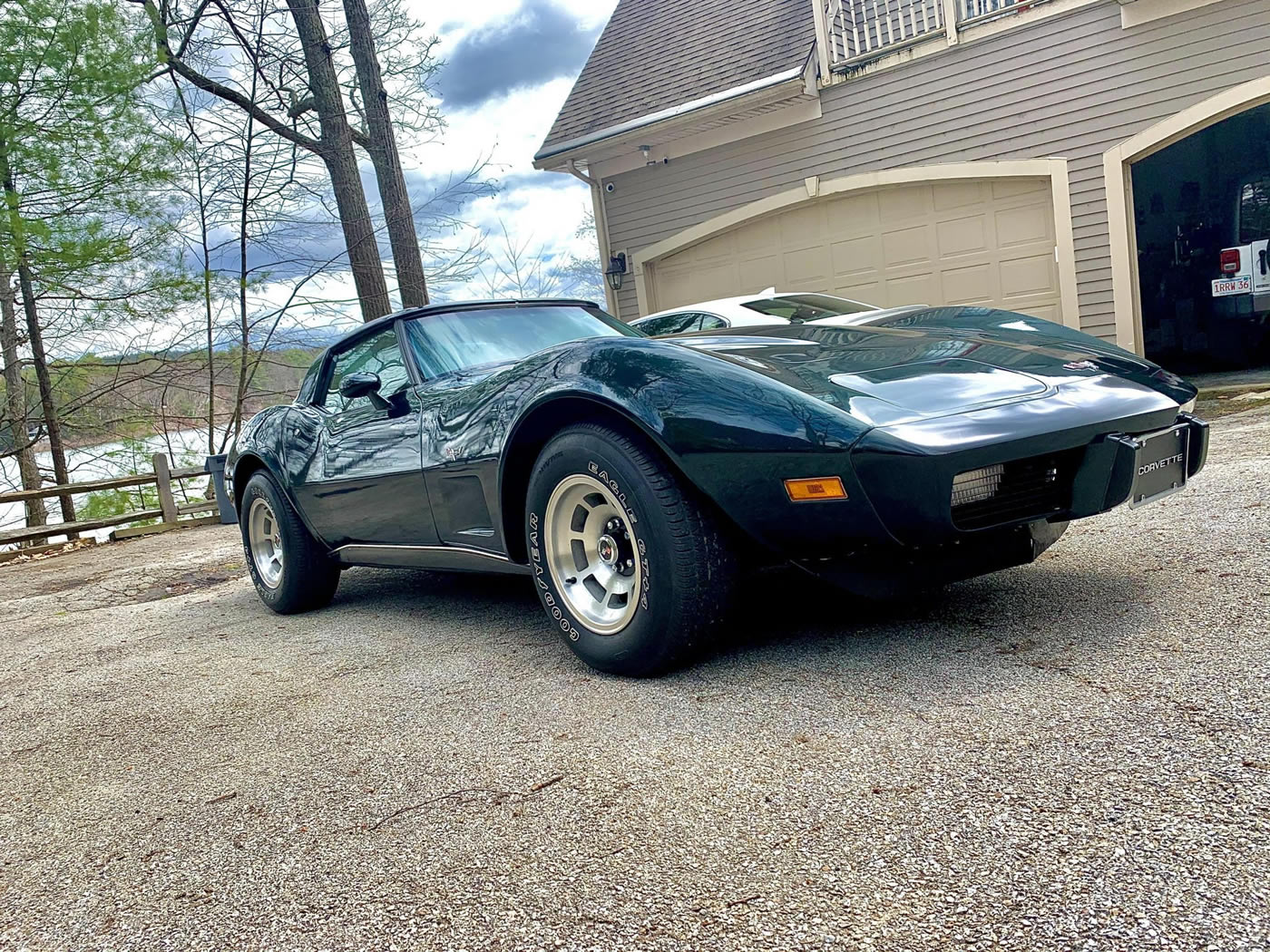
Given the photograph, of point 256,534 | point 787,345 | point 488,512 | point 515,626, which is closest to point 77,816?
point 488,512

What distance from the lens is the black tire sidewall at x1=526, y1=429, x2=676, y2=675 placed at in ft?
8.43

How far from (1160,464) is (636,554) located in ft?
4.55

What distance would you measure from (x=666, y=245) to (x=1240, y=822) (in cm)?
1157

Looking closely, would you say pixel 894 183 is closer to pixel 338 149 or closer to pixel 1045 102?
pixel 1045 102

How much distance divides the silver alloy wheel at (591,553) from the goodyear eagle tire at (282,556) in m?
1.88

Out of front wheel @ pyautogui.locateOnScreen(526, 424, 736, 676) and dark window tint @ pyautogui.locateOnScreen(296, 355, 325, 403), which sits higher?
dark window tint @ pyautogui.locateOnScreen(296, 355, 325, 403)

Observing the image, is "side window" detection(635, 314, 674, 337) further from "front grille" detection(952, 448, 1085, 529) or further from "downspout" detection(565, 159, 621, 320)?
"front grille" detection(952, 448, 1085, 529)

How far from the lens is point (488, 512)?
10.4 ft

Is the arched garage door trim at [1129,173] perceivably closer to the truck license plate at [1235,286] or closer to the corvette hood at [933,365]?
the truck license plate at [1235,286]

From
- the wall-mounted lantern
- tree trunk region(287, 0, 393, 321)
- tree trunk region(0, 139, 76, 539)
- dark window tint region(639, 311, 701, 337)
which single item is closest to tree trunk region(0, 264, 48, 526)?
tree trunk region(0, 139, 76, 539)

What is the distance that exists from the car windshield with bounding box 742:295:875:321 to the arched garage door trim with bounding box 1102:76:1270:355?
335 centimetres

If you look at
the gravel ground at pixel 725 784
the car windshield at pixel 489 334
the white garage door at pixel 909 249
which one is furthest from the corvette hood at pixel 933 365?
the white garage door at pixel 909 249

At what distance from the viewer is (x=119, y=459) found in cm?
1372

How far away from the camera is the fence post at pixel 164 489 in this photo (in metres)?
11.0
